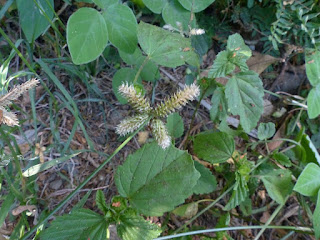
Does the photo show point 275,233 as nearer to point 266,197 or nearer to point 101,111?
point 266,197

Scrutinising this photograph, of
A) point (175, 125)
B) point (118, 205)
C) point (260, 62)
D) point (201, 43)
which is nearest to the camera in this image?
point (118, 205)

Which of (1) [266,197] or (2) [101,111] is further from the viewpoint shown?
(1) [266,197]

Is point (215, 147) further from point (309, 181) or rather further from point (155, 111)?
point (155, 111)

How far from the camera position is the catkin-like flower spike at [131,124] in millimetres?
972

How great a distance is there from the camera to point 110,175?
148 cm

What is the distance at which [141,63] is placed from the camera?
4.51 ft

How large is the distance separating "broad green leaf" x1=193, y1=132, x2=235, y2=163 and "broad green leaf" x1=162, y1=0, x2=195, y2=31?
1.48 feet

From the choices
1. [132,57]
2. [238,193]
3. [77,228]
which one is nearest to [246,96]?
[238,193]

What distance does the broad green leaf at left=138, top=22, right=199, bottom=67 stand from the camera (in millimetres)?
1185

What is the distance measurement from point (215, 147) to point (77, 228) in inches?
25.1

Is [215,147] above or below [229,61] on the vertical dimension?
below

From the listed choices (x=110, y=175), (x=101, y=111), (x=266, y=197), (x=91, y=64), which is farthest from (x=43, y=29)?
(x=266, y=197)

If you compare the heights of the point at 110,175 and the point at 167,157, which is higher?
the point at 167,157

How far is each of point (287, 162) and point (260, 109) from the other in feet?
0.84
